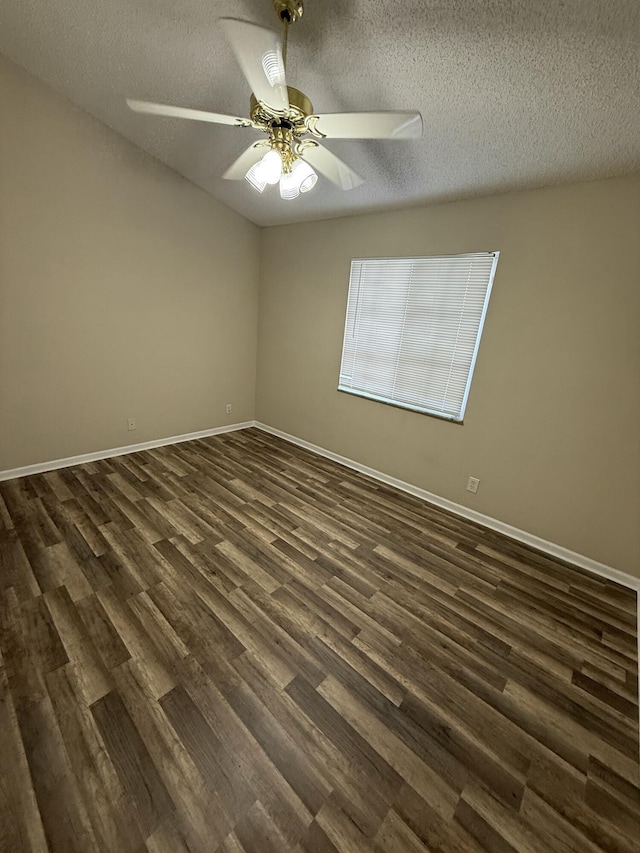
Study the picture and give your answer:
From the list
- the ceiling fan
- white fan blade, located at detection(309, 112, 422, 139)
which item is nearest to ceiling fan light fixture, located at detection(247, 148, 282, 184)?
the ceiling fan

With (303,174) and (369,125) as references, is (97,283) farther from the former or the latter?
(369,125)

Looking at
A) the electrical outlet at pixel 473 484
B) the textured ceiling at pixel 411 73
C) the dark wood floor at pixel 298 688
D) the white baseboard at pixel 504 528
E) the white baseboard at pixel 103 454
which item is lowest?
the dark wood floor at pixel 298 688

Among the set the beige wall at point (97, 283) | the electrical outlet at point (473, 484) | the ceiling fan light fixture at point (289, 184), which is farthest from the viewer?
the electrical outlet at point (473, 484)

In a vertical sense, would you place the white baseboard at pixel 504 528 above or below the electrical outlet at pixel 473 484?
below

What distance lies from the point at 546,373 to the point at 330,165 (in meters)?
1.95

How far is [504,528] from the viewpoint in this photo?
104 inches

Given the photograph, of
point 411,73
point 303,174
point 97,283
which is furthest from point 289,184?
point 97,283

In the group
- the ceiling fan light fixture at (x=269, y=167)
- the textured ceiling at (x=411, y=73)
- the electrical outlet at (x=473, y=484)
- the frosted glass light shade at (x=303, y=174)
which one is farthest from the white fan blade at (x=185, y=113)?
the electrical outlet at (x=473, y=484)

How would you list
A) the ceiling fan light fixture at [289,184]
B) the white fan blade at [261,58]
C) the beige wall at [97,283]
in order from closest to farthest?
the white fan blade at [261,58]
the ceiling fan light fixture at [289,184]
the beige wall at [97,283]

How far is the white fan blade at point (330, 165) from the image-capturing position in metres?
1.54

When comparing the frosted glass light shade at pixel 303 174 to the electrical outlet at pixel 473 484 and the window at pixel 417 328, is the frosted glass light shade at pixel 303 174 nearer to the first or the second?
the window at pixel 417 328

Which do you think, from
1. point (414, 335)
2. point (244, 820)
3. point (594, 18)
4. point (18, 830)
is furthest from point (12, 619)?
point (594, 18)

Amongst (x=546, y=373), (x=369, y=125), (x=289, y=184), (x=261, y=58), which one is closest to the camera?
(x=261, y=58)

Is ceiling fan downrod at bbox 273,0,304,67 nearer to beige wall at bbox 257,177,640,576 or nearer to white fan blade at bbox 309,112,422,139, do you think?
white fan blade at bbox 309,112,422,139
